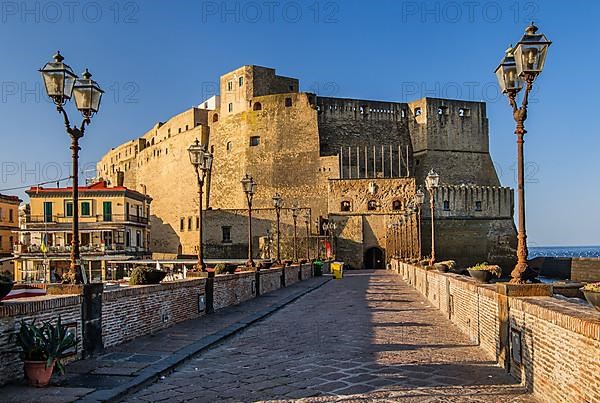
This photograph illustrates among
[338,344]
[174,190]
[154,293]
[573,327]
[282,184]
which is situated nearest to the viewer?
[573,327]

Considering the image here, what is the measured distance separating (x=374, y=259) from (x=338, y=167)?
973 cm

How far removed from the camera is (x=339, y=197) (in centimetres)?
5447

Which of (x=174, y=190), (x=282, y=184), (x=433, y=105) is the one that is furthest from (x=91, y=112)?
(x=174, y=190)

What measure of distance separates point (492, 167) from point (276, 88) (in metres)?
23.8

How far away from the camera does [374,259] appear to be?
2119 inches

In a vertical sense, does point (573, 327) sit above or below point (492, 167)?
below

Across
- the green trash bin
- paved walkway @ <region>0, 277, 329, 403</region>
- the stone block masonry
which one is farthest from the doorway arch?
paved walkway @ <region>0, 277, 329, 403</region>

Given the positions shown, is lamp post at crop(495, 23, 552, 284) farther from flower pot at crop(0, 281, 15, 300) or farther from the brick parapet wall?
flower pot at crop(0, 281, 15, 300)

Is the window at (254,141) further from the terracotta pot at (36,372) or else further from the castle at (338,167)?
the terracotta pot at (36,372)

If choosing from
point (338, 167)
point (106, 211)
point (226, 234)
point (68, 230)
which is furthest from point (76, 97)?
point (338, 167)

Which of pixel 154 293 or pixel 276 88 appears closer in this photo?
pixel 154 293

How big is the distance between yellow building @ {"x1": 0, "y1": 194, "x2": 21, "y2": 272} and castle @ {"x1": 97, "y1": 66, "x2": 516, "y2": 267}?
53.2 ft

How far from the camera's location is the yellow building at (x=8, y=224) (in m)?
50.0

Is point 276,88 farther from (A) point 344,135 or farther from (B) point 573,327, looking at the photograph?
(B) point 573,327
